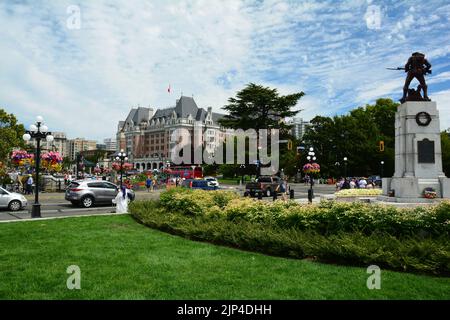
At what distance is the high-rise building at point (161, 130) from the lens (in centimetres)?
14959

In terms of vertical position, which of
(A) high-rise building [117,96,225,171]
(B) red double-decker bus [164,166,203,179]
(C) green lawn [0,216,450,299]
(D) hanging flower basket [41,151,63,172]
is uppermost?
(A) high-rise building [117,96,225,171]

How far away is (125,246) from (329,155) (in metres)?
63.8

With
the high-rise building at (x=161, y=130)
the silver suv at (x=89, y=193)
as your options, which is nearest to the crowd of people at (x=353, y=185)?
the silver suv at (x=89, y=193)

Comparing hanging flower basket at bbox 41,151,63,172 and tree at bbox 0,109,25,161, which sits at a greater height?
tree at bbox 0,109,25,161

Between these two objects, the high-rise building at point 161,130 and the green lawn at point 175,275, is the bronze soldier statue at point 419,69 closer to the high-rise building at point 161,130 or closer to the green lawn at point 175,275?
the green lawn at point 175,275

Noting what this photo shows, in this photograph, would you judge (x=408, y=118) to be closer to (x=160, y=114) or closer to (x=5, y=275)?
(x=5, y=275)

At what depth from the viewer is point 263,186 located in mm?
31703

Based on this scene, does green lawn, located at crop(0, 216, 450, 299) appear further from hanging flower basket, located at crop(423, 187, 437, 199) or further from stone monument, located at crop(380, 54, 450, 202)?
stone monument, located at crop(380, 54, 450, 202)

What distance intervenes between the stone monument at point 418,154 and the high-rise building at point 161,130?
12186cm

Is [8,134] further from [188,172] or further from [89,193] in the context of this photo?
[89,193]

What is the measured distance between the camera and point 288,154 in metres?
63.6

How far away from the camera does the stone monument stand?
18141 millimetres

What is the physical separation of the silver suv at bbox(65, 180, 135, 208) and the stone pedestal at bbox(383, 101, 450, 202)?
16619 mm

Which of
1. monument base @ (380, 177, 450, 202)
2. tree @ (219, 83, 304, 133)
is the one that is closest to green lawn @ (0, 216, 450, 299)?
monument base @ (380, 177, 450, 202)
